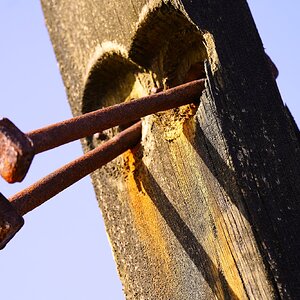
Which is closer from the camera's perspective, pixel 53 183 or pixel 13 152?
pixel 13 152

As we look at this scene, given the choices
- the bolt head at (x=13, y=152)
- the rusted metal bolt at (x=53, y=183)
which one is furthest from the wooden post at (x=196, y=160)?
the bolt head at (x=13, y=152)

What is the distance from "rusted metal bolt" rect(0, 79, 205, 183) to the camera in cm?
141

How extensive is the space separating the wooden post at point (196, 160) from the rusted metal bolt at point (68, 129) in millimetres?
54

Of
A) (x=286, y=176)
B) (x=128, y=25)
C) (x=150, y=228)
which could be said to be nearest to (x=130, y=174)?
(x=150, y=228)

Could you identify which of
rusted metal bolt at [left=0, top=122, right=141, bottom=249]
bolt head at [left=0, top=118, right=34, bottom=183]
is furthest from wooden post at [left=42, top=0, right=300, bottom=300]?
bolt head at [left=0, top=118, right=34, bottom=183]

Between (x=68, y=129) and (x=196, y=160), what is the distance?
29 centimetres

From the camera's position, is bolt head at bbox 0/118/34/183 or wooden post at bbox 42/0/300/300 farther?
wooden post at bbox 42/0/300/300

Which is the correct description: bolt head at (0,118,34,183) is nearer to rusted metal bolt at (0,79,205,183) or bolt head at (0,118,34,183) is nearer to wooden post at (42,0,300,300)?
rusted metal bolt at (0,79,205,183)

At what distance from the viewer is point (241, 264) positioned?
159 cm

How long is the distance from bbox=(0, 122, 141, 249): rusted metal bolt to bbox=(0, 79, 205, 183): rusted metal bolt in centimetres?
6

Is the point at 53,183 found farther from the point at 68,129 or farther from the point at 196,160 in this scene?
the point at 196,160

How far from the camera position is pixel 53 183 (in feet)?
5.29

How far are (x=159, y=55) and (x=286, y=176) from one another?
462 millimetres

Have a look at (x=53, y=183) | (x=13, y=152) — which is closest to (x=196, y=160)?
(x=53, y=183)
